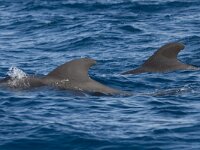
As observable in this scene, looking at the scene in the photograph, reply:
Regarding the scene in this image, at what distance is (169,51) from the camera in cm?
2172

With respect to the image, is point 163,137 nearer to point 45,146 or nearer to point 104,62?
point 45,146

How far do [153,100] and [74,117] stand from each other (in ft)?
7.86

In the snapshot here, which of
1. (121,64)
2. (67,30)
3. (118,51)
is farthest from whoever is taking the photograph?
(67,30)

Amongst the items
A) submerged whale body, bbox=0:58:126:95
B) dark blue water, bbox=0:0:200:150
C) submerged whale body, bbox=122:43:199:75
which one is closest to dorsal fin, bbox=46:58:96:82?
submerged whale body, bbox=0:58:126:95

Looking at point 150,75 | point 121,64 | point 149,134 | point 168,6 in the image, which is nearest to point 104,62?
point 121,64

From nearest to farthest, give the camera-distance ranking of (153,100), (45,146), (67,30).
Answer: (45,146) → (153,100) → (67,30)

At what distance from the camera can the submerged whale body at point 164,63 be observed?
21.5 meters

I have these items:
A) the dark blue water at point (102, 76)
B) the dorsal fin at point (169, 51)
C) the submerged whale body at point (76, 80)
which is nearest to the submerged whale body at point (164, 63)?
the dorsal fin at point (169, 51)

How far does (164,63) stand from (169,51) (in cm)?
40

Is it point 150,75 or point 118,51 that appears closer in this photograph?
point 150,75

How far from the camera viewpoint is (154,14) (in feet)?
109

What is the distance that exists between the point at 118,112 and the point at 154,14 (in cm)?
1769

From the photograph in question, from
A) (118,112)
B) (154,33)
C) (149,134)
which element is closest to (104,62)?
(154,33)

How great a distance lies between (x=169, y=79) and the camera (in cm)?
2019
